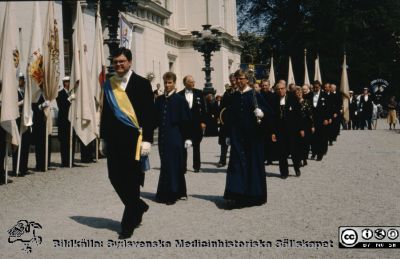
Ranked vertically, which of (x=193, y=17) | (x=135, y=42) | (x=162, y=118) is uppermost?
(x=193, y=17)

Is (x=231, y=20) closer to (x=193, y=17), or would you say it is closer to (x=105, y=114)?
(x=193, y=17)

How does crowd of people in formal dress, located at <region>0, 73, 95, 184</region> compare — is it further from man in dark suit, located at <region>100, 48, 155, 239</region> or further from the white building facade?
the white building facade

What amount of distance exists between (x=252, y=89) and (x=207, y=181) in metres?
3.43

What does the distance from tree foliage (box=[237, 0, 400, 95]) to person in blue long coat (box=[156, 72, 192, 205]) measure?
35.2 m

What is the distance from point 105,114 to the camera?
23.4 ft

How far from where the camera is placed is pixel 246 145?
359 inches

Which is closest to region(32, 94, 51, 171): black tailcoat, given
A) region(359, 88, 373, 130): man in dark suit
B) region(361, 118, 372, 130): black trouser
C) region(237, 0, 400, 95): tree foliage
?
region(359, 88, 373, 130): man in dark suit

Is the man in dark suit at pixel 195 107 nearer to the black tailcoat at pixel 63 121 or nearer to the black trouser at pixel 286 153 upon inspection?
the black trouser at pixel 286 153

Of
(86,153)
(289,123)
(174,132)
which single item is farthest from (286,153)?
(86,153)

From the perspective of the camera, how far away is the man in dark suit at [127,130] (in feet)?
22.9

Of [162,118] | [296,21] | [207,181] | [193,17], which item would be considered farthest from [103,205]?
[193,17]

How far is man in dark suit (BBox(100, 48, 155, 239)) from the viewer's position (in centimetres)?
697

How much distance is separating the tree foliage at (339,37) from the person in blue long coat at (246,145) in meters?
35.5

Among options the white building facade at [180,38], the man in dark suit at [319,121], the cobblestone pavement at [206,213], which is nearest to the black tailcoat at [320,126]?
the man in dark suit at [319,121]
